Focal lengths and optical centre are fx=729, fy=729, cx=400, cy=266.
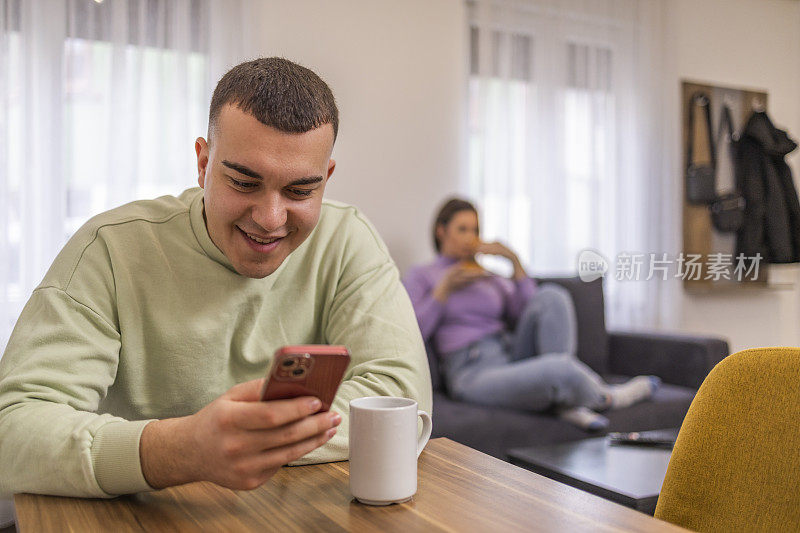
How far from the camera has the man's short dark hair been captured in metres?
0.89

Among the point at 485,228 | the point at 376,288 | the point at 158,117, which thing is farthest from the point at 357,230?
the point at 485,228

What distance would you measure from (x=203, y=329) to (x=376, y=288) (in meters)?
0.26

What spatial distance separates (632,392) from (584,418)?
341mm

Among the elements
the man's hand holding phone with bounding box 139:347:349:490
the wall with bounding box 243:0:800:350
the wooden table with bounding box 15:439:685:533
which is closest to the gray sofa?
the wall with bounding box 243:0:800:350

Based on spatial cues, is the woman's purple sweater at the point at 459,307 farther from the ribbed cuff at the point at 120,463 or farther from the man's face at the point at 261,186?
the ribbed cuff at the point at 120,463

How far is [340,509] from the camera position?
731 mm

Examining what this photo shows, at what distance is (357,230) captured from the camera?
48.2 inches

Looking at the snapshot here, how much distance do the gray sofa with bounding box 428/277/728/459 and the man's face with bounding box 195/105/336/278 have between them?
1.47 metres

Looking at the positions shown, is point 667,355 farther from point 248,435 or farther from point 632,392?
point 248,435

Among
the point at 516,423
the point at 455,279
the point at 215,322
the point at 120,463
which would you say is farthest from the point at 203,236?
the point at 455,279

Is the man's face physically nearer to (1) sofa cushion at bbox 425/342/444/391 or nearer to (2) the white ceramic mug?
(2) the white ceramic mug

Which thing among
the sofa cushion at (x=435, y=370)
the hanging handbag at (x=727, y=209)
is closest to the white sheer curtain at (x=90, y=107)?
the sofa cushion at (x=435, y=370)

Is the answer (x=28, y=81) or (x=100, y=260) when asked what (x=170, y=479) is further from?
(x=28, y=81)

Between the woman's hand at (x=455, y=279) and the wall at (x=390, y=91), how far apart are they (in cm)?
53
